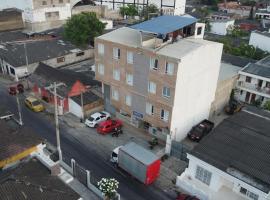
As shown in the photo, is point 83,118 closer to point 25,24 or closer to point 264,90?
point 264,90

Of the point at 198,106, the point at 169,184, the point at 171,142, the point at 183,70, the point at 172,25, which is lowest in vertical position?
the point at 169,184

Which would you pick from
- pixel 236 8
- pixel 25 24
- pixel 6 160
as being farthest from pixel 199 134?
pixel 236 8

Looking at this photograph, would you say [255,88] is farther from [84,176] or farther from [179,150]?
[84,176]

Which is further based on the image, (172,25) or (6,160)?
(172,25)

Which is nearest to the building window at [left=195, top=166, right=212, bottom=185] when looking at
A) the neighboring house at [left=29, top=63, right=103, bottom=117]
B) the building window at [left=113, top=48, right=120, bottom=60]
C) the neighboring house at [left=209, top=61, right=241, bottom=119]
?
the neighboring house at [left=209, top=61, right=241, bottom=119]

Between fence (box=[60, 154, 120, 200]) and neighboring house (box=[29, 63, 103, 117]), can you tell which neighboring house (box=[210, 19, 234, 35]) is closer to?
neighboring house (box=[29, 63, 103, 117])

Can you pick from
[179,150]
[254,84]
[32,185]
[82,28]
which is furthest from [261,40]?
[32,185]

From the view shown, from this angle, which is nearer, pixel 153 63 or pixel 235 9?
pixel 153 63
